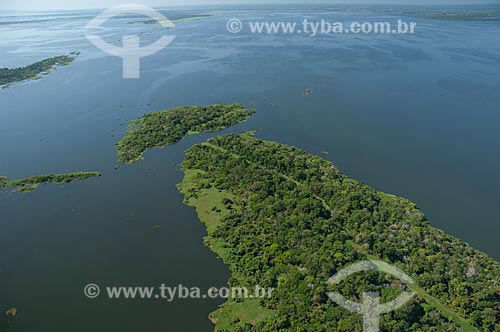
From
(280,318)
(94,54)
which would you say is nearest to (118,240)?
(280,318)

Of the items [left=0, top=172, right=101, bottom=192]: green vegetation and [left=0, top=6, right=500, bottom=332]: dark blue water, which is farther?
[left=0, top=172, right=101, bottom=192]: green vegetation

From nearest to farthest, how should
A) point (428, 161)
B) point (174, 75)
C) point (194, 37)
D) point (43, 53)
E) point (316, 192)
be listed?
point (316, 192) → point (428, 161) → point (174, 75) → point (43, 53) → point (194, 37)

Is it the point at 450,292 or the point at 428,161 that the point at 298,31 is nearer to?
the point at 428,161

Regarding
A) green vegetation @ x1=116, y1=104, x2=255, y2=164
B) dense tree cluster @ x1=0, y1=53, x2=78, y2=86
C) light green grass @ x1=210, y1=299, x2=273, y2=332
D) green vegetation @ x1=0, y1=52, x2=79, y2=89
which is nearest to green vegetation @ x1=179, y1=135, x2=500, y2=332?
light green grass @ x1=210, y1=299, x2=273, y2=332
